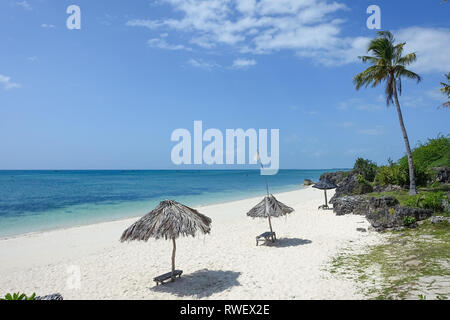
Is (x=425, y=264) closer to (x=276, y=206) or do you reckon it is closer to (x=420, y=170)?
(x=276, y=206)

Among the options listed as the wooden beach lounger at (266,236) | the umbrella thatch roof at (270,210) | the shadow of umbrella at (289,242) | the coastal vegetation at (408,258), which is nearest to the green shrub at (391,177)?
the coastal vegetation at (408,258)

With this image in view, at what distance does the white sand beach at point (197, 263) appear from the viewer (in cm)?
778

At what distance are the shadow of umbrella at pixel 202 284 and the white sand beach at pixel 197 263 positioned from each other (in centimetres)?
3

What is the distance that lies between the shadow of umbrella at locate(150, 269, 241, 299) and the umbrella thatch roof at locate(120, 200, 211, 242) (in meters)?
1.51

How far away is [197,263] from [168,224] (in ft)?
10.5

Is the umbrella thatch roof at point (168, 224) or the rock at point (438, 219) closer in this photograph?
the umbrella thatch roof at point (168, 224)

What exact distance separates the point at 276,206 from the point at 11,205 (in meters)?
29.4

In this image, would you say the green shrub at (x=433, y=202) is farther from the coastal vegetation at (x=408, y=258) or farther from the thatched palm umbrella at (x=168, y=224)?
the thatched palm umbrella at (x=168, y=224)

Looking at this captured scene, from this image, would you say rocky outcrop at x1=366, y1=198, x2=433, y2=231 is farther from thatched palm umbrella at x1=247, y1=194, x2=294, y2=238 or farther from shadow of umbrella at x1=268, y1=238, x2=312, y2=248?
thatched palm umbrella at x1=247, y1=194, x2=294, y2=238

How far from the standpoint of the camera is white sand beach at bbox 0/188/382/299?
7.78m

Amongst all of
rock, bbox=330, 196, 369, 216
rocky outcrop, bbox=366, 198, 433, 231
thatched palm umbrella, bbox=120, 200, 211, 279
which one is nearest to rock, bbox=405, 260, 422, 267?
rocky outcrop, bbox=366, 198, 433, 231

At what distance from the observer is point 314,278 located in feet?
26.2
